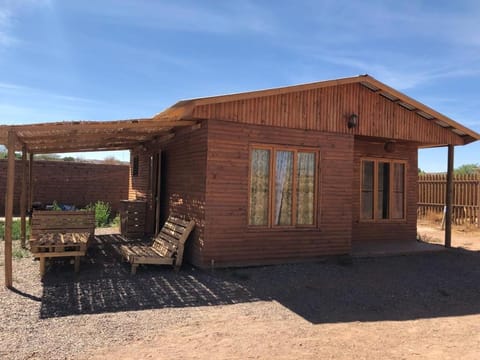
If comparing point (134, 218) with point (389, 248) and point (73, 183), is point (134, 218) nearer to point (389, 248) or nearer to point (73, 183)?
point (389, 248)

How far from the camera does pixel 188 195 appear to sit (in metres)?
8.75

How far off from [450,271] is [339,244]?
2200mm

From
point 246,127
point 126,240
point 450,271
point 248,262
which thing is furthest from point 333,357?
point 126,240

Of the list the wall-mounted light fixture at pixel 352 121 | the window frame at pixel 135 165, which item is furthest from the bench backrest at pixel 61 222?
the wall-mounted light fixture at pixel 352 121

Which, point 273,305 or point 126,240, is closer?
point 273,305

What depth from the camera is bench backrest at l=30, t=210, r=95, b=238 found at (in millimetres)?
8938

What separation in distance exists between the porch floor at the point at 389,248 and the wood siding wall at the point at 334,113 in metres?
2.56

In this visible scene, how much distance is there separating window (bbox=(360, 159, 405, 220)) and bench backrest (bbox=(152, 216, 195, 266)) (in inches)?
196

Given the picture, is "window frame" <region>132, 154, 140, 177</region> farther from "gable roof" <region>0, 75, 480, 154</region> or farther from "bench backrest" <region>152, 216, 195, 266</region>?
"bench backrest" <region>152, 216, 195, 266</region>

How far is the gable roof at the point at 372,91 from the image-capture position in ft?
25.1

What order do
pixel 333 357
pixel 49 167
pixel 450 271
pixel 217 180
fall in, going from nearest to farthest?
pixel 333 357
pixel 217 180
pixel 450 271
pixel 49 167

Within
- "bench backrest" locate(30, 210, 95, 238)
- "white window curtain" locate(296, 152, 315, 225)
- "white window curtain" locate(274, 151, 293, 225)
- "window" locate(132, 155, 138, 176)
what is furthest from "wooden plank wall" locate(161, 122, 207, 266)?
"window" locate(132, 155, 138, 176)

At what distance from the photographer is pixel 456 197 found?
1700 cm

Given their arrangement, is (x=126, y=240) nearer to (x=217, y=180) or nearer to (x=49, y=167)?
(x=217, y=180)
